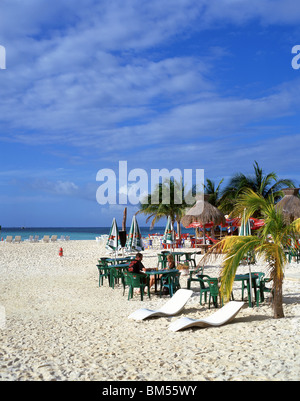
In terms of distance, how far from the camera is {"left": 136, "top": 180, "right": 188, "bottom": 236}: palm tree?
2772 centimetres

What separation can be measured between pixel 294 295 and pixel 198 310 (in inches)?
105

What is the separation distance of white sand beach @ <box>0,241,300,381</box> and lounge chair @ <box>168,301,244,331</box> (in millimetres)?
100

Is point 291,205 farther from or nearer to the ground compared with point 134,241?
farther from the ground

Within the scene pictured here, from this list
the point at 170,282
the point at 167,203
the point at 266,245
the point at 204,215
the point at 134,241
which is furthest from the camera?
the point at 167,203

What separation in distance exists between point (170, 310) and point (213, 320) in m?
1.24

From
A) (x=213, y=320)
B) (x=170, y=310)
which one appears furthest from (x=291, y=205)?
(x=213, y=320)

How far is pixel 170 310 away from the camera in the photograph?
26.4ft

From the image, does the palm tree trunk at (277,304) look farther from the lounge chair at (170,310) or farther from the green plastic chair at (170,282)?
the green plastic chair at (170,282)

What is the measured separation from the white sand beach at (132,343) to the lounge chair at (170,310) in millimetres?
126

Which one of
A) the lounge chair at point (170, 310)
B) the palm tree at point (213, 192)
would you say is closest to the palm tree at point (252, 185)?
the palm tree at point (213, 192)

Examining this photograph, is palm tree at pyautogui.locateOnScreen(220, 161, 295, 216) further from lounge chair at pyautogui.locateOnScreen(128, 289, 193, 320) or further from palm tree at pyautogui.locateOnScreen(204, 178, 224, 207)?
lounge chair at pyautogui.locateOnScreen(128, 289, 193, 320)

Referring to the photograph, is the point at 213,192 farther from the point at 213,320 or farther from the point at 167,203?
the point at 213,320

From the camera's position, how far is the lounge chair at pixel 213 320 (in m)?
6.70
